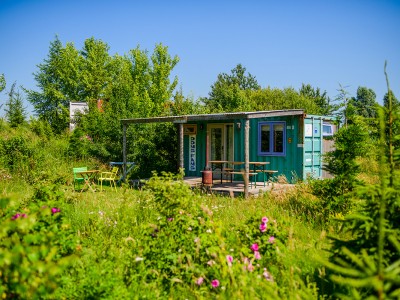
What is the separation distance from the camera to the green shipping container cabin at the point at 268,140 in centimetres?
1398

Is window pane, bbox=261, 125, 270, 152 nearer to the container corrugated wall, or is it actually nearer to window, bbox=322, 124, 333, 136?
the container corrugated wall

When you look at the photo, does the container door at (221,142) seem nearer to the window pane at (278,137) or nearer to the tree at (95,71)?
the window pane at (278,137)

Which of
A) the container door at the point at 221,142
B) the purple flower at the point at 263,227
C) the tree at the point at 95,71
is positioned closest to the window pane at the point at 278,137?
the container door at the point at 221,142

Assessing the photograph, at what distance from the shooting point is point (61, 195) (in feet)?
15.4

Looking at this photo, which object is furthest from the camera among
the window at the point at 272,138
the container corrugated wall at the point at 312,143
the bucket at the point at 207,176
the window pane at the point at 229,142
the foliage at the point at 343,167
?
the window pane at the point at 229,142

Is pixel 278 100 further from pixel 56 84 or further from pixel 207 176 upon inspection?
pixel 207 176

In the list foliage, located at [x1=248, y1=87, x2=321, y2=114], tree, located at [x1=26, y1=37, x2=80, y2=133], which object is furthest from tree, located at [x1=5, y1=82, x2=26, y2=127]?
foliage, located at [x1=248, y1=87, x2=321, y2=114]

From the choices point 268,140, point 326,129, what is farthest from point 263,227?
point 326,129

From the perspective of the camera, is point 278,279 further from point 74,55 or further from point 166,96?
point 74,55

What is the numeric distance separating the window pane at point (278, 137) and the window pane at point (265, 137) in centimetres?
32

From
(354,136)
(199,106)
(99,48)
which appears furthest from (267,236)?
(99,48)

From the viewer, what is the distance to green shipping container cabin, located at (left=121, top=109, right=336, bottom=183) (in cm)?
1398

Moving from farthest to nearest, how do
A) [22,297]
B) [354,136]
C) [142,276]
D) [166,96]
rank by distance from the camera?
[166,96] < [354,136] < [142,276] < [22,297]

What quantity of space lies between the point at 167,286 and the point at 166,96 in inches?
1116
